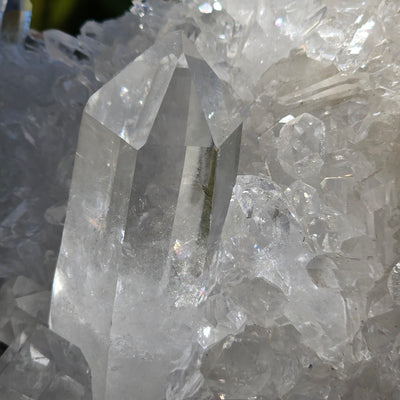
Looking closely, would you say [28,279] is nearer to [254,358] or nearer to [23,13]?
[254,358]

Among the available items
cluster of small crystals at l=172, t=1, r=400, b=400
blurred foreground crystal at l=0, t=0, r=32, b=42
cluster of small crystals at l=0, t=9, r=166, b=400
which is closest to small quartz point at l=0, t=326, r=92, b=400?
cluster of small crystals at l=0, t=9, r=166, b=400

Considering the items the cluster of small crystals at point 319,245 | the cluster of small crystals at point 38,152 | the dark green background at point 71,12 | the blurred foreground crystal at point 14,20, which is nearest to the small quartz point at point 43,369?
the cluster of small crystals at point 38,152

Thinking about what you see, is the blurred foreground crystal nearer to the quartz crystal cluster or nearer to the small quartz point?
the quartz crystal cluster

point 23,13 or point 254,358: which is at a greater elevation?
point 23,13

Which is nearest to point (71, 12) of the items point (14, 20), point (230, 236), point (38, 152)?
point (14, 20)

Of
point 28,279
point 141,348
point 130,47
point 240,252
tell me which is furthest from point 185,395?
point 130,47

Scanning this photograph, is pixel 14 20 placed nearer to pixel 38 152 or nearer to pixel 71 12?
pixel 38 152
